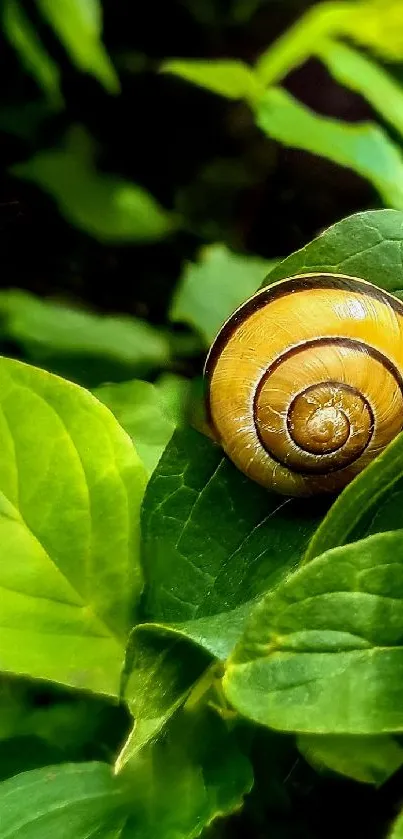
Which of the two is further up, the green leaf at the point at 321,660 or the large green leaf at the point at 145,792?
the green leaf at the point at 321,660

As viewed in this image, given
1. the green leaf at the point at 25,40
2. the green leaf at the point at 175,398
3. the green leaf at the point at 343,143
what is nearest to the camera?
the green leaf at the point at 175,398

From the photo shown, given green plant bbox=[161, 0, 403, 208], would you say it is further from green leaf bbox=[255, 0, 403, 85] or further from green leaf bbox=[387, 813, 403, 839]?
green leaf bbox=[387, 813, 403, 839]

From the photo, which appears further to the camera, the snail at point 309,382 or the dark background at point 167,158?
the dark background at point 167,158

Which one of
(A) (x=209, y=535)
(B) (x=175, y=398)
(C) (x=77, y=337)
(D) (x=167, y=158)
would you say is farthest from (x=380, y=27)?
(A) (x=209, y=535)

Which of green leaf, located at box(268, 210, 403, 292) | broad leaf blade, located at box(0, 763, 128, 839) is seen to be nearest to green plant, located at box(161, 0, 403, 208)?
green leaf, located at box(268, 210, 403, 292)

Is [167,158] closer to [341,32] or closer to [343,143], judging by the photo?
[341,32]

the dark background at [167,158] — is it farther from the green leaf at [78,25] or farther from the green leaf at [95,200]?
the green leaf at [78,25]

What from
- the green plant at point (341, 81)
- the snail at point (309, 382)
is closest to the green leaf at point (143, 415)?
the snail at point (309, 382)
